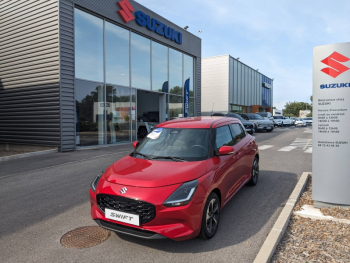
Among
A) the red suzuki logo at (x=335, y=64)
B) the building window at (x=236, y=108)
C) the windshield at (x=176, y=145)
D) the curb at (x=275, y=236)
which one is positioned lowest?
the curb at (x=275, y=236)

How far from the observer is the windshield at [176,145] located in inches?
163

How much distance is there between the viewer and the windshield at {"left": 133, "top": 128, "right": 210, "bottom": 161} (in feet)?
13.5

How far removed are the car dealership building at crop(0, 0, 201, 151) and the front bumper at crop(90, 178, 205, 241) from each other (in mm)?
9508

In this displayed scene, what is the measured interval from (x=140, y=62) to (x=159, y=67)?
78.8 inches

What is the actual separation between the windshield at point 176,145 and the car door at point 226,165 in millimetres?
278

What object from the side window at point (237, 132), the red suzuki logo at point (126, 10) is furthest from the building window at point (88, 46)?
the side window at point (237, 132)

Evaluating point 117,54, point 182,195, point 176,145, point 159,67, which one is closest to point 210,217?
point 182,195

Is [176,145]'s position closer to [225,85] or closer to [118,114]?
[118,114]

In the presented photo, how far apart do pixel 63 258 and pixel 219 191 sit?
7.00 ft

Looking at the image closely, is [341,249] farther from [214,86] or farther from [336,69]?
[214,86]

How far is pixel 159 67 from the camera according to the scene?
18.4 m

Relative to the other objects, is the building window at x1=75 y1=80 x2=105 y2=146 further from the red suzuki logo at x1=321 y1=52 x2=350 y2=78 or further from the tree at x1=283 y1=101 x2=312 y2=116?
the tree at x1=283 y1=101 x2=312 y2=116

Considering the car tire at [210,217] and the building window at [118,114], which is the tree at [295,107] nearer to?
the building window at [118,114]

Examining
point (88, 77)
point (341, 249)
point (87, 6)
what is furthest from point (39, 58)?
point (341, 249)
